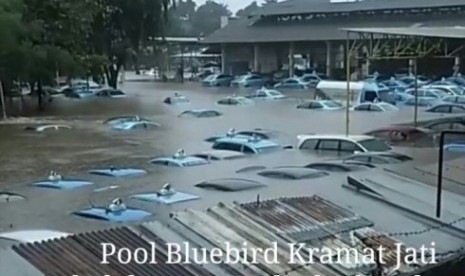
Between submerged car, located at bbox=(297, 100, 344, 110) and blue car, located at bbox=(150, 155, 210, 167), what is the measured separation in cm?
1753

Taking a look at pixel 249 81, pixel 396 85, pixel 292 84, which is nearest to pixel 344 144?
pixel 396 85

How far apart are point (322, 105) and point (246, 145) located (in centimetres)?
1564

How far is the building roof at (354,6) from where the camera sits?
186 feet

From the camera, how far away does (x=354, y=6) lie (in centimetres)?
6147

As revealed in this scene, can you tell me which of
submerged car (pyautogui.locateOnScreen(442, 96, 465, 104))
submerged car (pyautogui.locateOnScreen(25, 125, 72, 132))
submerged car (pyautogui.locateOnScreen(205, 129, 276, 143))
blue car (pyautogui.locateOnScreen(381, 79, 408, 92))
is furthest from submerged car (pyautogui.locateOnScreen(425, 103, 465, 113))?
submerged car (pyautogui.locateOnScreen(25, 125, 72, 132))

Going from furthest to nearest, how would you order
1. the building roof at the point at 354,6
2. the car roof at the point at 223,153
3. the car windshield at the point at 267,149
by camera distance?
the building roof at the point at 354,6 < the car windshield at the point at 267,149 < the car roof at the point at 223,153

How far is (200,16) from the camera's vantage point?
132 metres

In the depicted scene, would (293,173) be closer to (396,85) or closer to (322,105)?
(322,105)

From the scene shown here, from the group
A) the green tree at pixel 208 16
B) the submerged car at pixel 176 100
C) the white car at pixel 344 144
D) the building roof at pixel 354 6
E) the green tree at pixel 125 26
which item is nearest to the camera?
the white car at pixel 344 144

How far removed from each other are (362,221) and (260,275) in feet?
8.63

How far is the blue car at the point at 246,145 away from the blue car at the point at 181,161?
221 centimetres

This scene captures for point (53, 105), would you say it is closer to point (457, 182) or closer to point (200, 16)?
point (457, 182)

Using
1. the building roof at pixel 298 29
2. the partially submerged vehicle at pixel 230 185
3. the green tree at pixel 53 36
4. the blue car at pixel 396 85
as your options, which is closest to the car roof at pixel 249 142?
the partially submerged vehicle at pixel 230 185

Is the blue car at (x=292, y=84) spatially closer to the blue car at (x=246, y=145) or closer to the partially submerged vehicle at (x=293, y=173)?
the blue car at (x=246, y=145)
